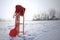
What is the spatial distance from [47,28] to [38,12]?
30 centimetres

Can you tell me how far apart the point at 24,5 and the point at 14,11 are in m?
0.19

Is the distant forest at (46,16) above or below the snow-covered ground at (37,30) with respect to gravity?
above

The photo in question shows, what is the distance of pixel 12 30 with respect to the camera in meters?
1.87

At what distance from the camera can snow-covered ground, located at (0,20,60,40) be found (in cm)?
186

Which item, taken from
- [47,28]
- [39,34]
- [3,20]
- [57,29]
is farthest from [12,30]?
[57,29]

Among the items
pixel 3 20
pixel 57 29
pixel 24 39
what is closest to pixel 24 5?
pixel 3 20

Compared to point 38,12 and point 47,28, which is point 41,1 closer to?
point 38,12

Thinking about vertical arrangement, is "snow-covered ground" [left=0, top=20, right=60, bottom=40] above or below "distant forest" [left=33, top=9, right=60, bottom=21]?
below

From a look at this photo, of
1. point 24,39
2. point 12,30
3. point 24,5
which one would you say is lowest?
point 24,39

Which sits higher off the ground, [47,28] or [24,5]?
[24,5]

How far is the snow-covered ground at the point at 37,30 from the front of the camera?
186cm

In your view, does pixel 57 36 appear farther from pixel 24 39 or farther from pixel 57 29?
pixel 24 39

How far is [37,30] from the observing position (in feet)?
6.17

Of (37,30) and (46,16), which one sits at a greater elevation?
(46,16)
